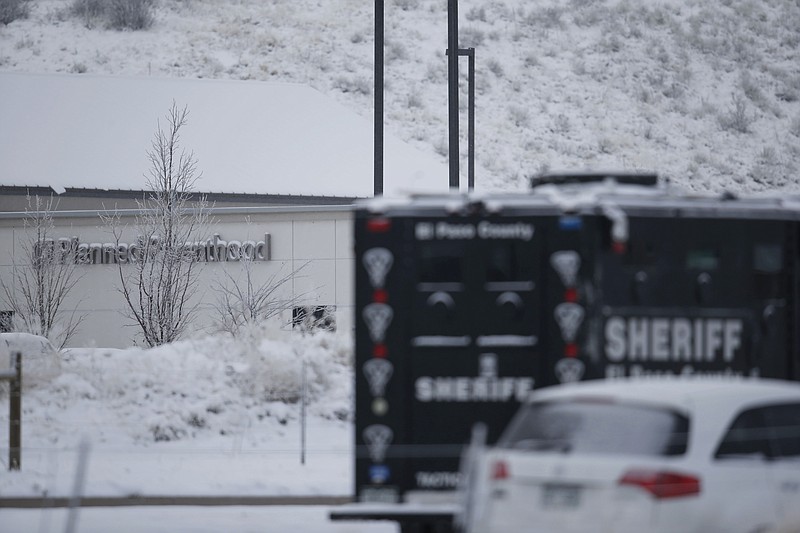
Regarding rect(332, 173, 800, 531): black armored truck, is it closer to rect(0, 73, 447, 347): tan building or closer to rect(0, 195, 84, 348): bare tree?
rect(0, 73, 447, 347): tan building

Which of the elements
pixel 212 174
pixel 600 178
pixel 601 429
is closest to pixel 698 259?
pixel 600 178

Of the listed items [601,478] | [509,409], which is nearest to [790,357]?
[509,409]

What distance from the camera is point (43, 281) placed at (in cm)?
3281

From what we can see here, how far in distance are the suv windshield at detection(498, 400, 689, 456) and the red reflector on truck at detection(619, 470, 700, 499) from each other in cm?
17

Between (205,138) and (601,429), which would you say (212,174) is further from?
(601,429)

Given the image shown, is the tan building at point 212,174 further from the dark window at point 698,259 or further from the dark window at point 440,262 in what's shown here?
the dark window at point 698,259

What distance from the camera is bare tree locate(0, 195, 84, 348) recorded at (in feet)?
106

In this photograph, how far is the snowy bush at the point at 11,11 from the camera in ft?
269

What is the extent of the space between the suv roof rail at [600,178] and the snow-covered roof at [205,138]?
23.0m

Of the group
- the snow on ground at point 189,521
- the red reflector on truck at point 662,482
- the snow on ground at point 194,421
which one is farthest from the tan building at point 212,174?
the red reflector on truck at point 662,482

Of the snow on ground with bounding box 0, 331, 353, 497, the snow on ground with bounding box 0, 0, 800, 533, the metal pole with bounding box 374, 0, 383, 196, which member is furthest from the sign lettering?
the snow on ground with bounding box 0, 331, 353, 497

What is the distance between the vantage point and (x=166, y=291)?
3059cm

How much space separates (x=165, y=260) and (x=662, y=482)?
2433cm

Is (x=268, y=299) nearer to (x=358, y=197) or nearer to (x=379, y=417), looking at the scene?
(x=358, y=197)
